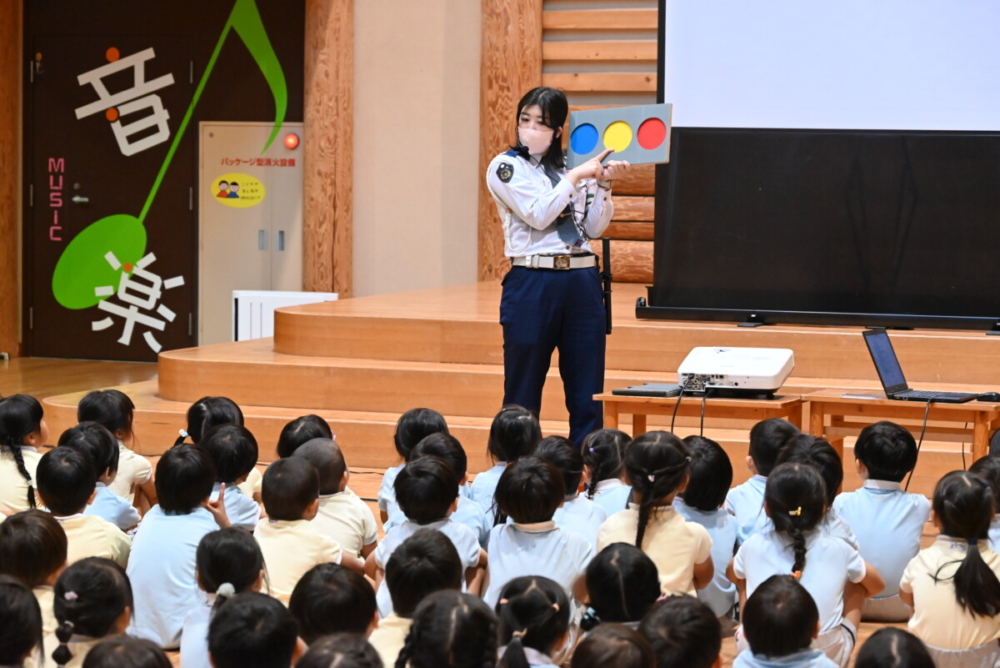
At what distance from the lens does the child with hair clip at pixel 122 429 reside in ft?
12.1

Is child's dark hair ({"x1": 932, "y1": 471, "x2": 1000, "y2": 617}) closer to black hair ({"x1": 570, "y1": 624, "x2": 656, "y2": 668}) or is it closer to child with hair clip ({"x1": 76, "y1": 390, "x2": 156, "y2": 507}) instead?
black hair ({"x1": 570, "y1": 624, "x2": 656, "y2": 668})

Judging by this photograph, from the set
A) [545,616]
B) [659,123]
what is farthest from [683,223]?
[545,616]

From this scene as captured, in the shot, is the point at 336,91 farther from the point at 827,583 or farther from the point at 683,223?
the point at 827,583

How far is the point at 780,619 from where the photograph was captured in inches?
81.9

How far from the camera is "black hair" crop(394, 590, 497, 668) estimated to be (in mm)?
1894

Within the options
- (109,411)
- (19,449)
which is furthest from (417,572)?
(109,411)

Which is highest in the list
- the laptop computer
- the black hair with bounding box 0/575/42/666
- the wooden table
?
the laptop computer

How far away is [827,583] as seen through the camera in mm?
2729

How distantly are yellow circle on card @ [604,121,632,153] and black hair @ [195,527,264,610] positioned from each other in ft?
6.56

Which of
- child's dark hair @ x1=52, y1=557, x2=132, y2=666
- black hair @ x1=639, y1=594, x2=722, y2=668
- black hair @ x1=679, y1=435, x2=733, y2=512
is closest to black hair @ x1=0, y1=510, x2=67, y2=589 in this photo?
child's dark hair @ x1=52, y1=557, x2=132, y2=666

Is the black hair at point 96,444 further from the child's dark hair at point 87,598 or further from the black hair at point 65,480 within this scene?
the child's dark hair at point 87,598

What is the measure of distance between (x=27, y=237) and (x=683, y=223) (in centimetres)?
550

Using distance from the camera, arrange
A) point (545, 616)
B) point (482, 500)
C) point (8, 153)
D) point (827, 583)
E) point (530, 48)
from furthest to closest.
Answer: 1. point (8, 153)
2. point (530, 48)
3. point (482, 500)
4. point (827, 583)
5. point (545, 616)

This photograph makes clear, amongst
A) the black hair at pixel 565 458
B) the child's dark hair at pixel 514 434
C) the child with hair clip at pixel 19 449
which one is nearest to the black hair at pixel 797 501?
the black hair at pixel 565 458
